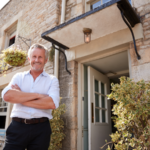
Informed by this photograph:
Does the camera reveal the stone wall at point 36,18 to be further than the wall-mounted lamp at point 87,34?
Yes

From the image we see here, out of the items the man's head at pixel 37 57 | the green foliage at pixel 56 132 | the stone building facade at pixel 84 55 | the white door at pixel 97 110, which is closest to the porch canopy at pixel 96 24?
the stone building facade at pixel 84 55

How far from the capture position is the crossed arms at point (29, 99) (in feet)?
5.45

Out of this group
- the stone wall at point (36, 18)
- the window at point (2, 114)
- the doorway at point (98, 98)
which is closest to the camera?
the doorway at point (98, 98)

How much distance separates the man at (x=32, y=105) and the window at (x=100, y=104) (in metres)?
2.27

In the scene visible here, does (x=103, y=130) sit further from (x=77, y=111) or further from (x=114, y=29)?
(x=114, y=29)

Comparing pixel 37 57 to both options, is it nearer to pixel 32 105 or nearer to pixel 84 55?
pixel 32 105

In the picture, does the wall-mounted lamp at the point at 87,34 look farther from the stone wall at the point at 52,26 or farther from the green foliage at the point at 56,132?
the green foliage at the point at 56,132

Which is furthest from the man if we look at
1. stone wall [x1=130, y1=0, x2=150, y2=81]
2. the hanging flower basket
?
the hanging flower basket

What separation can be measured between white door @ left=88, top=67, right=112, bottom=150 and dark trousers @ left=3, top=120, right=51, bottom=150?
6.61ft

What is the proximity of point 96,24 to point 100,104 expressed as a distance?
2.05 metres

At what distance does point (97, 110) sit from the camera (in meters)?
3.92

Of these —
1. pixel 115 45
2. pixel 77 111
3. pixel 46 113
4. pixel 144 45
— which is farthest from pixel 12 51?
pixel 144 45

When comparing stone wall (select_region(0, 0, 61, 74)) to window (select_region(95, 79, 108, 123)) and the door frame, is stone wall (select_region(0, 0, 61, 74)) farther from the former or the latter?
window (select_region(95, 79, 108, 123))

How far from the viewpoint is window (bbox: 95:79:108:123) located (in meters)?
3.90
